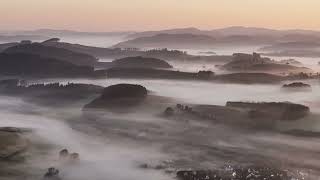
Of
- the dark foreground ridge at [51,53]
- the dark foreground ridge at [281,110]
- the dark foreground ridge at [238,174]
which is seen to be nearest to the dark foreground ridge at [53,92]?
the dark foreground ridge at [51,53]

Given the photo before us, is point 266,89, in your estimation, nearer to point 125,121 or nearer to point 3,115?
point 125,121

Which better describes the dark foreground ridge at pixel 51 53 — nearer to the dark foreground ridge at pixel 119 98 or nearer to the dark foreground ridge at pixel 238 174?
the dark foreground ridge at pixel 119 98

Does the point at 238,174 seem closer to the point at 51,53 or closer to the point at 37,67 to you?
the point at 37,67

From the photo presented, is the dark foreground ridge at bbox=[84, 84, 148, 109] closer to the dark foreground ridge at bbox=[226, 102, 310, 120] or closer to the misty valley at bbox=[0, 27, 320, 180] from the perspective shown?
the misty valley at bbox=[0, 27, 320, 180]

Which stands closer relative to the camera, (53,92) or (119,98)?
(119,98)

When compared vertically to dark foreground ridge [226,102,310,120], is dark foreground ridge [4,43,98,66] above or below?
above

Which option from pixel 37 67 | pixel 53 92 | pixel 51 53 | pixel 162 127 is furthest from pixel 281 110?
pixel 51 53

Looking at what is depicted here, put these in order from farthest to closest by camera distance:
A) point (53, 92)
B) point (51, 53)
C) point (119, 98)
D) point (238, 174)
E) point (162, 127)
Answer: point (51, 53) < point (53, 92) < point (119, 98) < point (162, 127) < point (238, 174)

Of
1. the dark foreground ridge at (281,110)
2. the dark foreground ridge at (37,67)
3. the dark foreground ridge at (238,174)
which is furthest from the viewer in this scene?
the dark foreground ridge at (37,67)

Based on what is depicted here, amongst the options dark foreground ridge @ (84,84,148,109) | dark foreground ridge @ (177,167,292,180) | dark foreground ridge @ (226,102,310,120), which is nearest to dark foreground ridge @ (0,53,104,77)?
dark foreground ridge @ (84,84,148,109)

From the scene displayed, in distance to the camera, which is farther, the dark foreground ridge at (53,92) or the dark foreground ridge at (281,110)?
the dark foreground ridge at (53,92)

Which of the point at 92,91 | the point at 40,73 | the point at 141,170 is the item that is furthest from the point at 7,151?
the point at 40,73

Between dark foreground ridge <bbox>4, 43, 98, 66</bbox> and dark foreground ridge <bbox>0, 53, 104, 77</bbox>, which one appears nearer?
dark foreground ridge <bbox>0, 53, 104, 77</bbox>

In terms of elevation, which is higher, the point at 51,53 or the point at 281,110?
the point at 51,53
